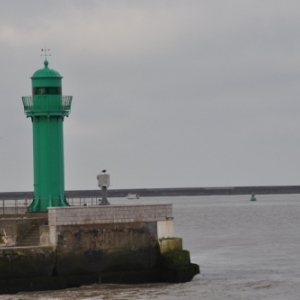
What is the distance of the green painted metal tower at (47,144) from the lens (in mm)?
39594

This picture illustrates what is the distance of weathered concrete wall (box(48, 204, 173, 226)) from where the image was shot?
117ft

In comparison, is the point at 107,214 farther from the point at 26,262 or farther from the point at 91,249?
the point at 26,262

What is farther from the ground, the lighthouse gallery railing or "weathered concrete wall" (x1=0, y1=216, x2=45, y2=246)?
the lighthouse gallery railing

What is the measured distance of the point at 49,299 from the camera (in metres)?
33.9

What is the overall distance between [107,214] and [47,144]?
4237mm

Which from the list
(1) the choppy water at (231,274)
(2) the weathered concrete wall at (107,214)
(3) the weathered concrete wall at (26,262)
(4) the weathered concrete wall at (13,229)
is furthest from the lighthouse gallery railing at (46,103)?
(1) the choppy water at (231,274)

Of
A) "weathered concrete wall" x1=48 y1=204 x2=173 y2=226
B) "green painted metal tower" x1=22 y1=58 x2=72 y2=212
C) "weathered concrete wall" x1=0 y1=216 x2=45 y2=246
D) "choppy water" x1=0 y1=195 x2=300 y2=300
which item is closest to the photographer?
"choppy water" x1=0 y1=195 x2=300 y2=300

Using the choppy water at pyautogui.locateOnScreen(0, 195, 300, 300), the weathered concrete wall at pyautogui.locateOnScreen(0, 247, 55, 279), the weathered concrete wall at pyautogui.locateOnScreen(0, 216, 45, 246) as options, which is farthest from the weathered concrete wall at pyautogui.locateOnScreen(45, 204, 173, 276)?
the weathered concrete wall at pyautogui.locateOnScreen(0, 216, 45, 246)

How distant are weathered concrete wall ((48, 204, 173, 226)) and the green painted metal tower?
372 centimetres

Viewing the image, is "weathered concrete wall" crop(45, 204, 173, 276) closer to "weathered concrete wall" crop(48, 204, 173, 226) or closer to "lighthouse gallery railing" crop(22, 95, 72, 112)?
"weathered concrete wall" crop(48, 204, 173, 226)

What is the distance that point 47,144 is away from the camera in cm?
3959

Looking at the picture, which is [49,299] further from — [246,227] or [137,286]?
[246,227]

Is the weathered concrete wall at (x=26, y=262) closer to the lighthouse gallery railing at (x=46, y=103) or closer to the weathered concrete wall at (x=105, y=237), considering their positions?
the weathered concrete wall at (x=105, y=237)

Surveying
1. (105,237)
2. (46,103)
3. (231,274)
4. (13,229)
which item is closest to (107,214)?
(105,237)
